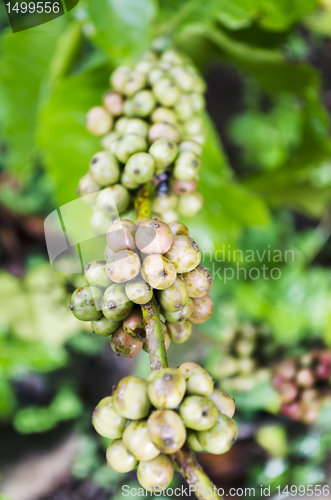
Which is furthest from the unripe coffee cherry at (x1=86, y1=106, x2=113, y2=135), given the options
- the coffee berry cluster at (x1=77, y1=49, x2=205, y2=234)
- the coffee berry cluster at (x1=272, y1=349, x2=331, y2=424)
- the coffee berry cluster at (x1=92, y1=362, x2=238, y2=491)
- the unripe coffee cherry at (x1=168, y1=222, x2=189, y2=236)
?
the coffee berry cluster at (x1=272, y1=349, x2=331, y2=424)

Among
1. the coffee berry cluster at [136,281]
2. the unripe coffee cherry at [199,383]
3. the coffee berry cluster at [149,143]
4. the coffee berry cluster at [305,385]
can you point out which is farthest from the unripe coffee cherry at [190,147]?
the coffee berry cluster at [305,385]

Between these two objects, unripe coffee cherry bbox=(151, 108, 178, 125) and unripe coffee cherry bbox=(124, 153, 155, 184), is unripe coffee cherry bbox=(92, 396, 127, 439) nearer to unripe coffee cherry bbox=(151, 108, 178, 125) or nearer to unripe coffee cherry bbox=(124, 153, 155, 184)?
unripe coffee cherry bbox=(124, 153, 155, 184)

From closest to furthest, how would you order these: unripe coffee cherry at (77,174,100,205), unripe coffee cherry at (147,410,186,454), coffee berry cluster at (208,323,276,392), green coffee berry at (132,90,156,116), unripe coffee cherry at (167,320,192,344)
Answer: unripe coffee cherry at (147,410,186,454) → unripe coffee cherry at (167,320,192,344) → unripe coffee cherry at (77,174,100,205) → green coffee berry at (132,90,156,116) → coffee berry cluster at (208,323,276,392)

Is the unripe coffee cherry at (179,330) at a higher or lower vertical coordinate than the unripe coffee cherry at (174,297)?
lower

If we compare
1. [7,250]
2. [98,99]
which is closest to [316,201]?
[98,99]

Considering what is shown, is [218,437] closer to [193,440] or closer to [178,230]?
[193,440]

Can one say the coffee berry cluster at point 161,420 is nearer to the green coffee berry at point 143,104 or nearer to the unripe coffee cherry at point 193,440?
the unripe coffee cherry at point 193,440
